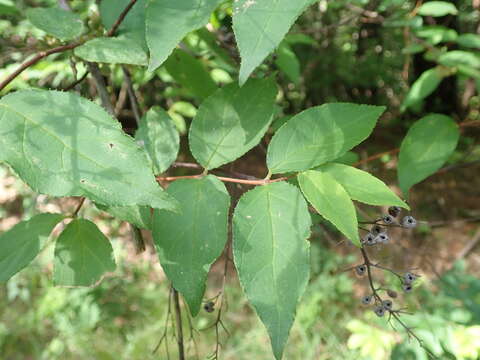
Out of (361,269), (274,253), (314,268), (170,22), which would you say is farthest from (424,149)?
(314,268)

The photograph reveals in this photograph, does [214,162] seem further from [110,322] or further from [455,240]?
[455,240]

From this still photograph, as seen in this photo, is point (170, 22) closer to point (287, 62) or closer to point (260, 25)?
point (260, 25)

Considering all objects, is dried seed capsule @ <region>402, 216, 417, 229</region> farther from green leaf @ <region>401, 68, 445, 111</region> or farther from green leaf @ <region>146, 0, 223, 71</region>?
green leaf @ <region>401, 68, 445, 111</region>

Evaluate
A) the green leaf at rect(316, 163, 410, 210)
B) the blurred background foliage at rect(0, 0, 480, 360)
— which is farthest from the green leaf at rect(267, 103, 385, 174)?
the blurred background foliage at rect(0, 0, 480, 360)

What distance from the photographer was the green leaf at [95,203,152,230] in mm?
760

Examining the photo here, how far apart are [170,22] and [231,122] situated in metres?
0.24

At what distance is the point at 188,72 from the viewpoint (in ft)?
3.58

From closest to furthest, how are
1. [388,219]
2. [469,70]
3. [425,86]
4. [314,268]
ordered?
[388,219] → [469,70] → [425,86] → [314,268]

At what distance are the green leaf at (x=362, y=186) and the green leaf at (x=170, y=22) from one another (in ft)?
1.07

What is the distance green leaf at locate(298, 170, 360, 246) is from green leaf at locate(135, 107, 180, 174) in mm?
294

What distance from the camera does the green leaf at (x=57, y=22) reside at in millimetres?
862

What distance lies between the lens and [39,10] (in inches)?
35.9

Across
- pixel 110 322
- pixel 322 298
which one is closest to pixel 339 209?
pixel 322 298

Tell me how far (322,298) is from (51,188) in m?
3.31
